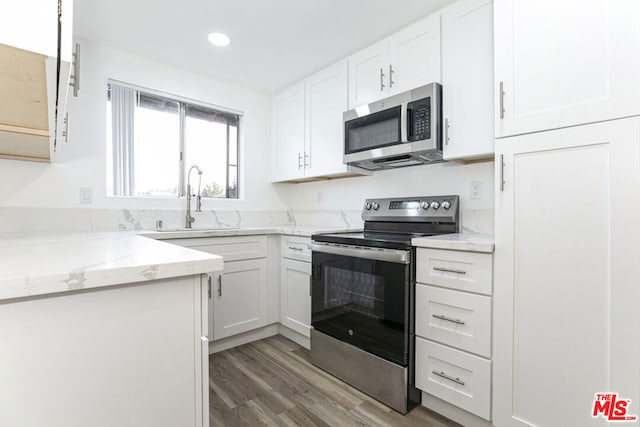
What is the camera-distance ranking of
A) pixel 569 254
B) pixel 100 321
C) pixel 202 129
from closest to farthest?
1. pixel 100 321
2. pixel 569 254
3. pixel 202 129

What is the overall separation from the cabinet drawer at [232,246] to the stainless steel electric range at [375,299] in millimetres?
640

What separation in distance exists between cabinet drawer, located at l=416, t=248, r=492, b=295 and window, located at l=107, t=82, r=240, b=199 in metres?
2.13

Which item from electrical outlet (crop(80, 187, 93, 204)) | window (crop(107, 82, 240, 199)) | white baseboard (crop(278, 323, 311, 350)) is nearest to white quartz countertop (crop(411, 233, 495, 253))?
white baseboard (crop(278, 323, 311, 350))

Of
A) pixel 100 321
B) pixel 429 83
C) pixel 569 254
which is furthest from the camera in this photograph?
pixel 429 83

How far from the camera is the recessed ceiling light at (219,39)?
2.19 meters

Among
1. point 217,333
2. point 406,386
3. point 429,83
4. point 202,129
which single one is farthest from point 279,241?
point 429,83

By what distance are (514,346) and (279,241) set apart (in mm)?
1853

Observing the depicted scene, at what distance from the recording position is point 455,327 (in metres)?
1.55

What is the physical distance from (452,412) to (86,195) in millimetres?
2724

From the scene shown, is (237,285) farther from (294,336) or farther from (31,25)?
(31,25)

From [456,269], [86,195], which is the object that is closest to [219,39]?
[86,195]

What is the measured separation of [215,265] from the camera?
833 mm

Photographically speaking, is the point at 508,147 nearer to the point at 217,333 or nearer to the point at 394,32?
the point at 394,32

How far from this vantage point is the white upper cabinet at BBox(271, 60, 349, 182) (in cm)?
252
